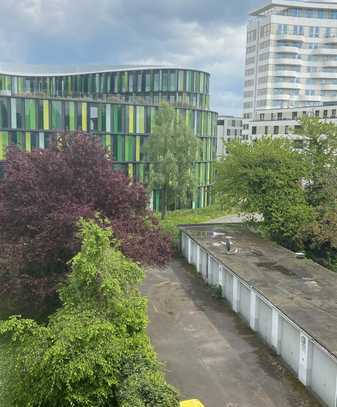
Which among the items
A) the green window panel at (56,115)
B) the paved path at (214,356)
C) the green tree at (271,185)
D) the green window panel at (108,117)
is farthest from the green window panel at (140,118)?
the paved path at (214,356)

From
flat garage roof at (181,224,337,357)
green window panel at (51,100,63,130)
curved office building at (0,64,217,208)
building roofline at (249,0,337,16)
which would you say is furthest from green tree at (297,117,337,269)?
building roofline at (249,0,337,16)

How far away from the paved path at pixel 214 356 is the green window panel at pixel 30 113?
25.1 meters

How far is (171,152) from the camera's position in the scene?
126 ft

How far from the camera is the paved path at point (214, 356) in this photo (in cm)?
1317

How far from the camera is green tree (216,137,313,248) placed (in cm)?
2756

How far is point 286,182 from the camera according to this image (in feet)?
93.6

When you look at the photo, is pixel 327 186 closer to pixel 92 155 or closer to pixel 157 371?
pixel 92 155

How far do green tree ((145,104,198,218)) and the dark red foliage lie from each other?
20.1 metres

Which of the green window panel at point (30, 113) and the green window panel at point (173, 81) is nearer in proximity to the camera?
the green window panel at point (30, 113)

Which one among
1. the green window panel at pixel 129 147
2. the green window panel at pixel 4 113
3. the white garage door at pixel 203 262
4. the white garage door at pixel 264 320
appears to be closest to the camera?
the white garage door at pixel 264 320

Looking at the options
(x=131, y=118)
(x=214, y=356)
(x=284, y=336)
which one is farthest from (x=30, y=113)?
(x=284, y=336)

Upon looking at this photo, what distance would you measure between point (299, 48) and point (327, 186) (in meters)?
67.9

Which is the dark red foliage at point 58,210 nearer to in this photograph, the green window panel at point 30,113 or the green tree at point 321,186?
the green tree at point 321,186

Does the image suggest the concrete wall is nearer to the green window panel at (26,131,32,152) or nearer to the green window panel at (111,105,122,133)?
the green window panel at (111,105,122,133)
